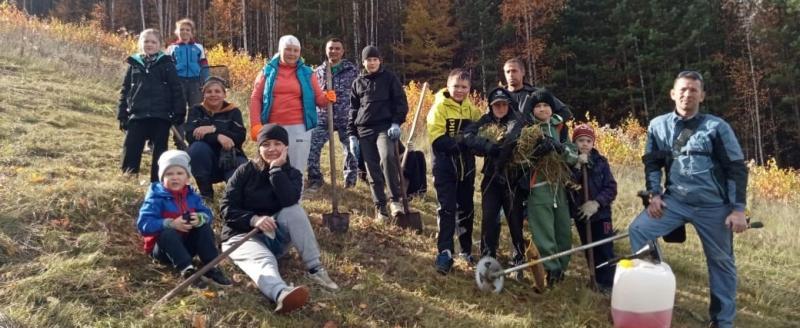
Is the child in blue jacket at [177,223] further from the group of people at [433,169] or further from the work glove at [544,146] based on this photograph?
the work glove at [544,146]

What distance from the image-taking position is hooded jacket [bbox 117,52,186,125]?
216 inches

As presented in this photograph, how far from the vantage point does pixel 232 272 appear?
431cm

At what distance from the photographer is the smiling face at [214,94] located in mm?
5215

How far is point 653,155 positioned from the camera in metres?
4.62

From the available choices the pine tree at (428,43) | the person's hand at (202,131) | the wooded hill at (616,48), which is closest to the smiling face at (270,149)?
the person's hand at (202,131)

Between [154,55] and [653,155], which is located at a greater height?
[154,55]

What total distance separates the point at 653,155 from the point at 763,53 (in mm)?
25661

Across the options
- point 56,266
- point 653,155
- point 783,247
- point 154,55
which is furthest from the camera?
point 783,247

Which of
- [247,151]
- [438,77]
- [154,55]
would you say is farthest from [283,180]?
[438,77]

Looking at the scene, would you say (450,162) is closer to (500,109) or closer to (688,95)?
(500,109)

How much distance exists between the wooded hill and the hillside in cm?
1900

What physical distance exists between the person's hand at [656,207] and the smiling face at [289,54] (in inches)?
135

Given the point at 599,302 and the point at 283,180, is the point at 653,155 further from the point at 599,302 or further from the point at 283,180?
the point at 283,180

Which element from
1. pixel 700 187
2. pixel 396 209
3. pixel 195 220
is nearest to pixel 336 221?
pixel 396 209
